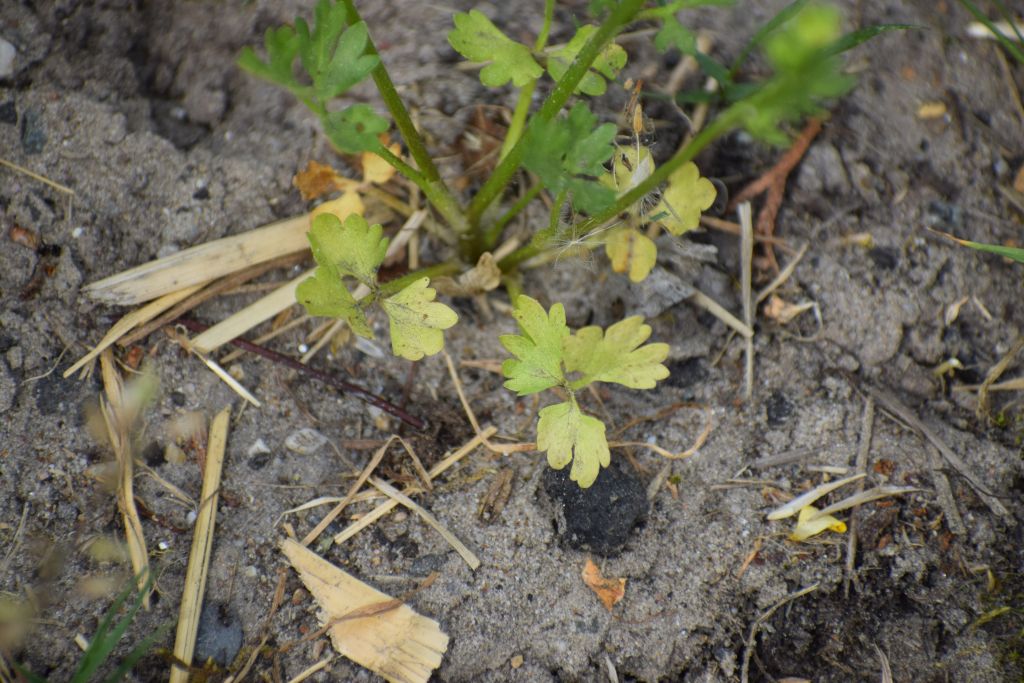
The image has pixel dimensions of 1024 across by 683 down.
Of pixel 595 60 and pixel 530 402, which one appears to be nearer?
pixel 595 60

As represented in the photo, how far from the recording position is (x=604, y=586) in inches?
78.4

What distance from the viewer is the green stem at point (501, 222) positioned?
208 centimetres

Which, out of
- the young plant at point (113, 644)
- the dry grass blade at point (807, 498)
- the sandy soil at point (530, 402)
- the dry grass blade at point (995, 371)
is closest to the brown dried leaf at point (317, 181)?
the sandy soil at point (530, 402)

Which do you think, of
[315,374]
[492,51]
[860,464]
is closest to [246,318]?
[315,374]

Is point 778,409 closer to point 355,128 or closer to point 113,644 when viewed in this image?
point 355,128

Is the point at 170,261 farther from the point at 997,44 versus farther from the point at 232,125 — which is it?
the point at 997,44

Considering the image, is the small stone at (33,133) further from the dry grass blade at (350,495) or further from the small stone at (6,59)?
the dry grass blade at (350,495)

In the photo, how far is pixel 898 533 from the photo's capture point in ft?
6.64

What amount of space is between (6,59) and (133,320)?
85 centimetres

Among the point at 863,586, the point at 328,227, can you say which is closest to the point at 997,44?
the point at 863,586

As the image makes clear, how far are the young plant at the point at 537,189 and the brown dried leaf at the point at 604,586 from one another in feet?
0.94

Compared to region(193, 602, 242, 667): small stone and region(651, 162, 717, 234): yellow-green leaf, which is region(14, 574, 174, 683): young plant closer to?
region(193, 602, 242, 667): small stone

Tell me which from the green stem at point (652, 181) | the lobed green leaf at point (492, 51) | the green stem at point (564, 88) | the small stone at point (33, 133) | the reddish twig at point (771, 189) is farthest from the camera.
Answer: the reddish twig at point (771, 189)

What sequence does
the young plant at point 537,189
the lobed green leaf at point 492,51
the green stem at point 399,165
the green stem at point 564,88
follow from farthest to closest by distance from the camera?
the lobed green leaf at point 492,51 → the green stem at point 399,165 → the young plant at point 537,189 → the green stem at point 564,88
